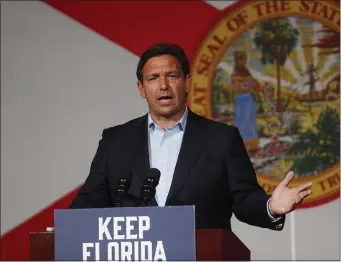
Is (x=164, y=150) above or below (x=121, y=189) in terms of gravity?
above

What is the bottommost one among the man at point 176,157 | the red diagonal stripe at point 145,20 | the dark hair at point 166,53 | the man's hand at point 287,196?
the man's hand at point 287,196

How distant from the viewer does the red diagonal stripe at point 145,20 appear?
4.59 m

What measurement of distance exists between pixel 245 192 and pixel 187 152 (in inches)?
→ 9.4

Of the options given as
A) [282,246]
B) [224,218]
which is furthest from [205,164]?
[282,246]

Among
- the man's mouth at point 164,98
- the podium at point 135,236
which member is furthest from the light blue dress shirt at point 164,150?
the podium at point 135,236

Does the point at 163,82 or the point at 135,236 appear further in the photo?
the point at 163,82

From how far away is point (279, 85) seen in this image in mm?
4496

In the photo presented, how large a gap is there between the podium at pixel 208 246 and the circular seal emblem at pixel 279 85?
6.47 feet

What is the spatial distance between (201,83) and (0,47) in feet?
3.73

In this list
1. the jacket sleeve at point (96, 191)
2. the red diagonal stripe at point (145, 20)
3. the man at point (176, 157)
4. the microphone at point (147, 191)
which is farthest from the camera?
the red diagonal stripe at point (145, 20)

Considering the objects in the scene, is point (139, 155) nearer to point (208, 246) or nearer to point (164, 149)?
point (164, 149)

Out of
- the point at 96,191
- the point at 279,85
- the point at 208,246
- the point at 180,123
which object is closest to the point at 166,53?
the point at 180,123

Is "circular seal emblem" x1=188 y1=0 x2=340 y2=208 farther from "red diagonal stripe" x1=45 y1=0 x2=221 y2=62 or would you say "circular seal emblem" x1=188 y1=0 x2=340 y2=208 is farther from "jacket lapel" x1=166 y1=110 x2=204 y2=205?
"jacket lapel" x1=166 y1=110 x2=204 y2=205

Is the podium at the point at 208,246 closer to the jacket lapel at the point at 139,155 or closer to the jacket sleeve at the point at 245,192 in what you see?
the jacket sleeve at the point at 245,192
